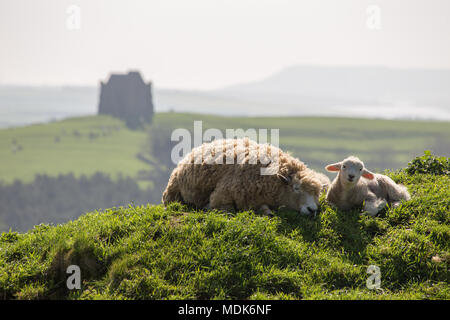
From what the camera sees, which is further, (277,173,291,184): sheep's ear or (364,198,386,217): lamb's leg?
(277,173,291,184): sheep's ear

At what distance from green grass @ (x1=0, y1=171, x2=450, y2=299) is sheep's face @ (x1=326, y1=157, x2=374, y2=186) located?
0.72m

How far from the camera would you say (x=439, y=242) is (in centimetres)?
659

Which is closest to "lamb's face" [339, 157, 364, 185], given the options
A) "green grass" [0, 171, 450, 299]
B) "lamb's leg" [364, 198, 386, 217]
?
"lamb's leg" [364, 198, 386, 217]

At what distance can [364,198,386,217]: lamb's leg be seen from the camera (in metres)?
7.57

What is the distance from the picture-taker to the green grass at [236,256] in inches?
226

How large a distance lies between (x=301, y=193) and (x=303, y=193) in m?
0.04

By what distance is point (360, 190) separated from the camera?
25.7ft
